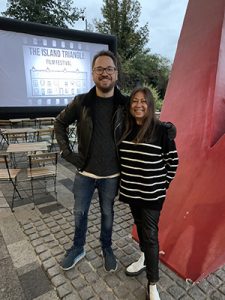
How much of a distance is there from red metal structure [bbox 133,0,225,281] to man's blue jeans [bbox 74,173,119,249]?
642 millimetres

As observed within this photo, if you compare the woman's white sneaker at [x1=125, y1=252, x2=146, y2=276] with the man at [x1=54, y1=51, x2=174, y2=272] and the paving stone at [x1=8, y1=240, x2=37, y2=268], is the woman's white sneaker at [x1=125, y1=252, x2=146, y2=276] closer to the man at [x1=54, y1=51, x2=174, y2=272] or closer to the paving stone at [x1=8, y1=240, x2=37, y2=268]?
the man at [x1=54, y1=51, x2=174, y2=272]

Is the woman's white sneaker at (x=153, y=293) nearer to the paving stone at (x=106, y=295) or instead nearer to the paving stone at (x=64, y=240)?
the paving stone at (x=106, y=295)

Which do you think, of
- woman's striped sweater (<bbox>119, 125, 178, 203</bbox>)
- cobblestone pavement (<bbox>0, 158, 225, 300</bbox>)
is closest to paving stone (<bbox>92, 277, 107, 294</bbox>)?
cobblestone pavement (<bbox>0, 158, 225, 300</bbox>)

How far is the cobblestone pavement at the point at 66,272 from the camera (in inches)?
86.3

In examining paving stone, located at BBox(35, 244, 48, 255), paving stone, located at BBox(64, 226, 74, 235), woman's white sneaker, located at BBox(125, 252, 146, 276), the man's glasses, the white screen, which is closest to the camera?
the man's glasses

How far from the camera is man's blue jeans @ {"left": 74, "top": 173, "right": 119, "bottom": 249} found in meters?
2.20

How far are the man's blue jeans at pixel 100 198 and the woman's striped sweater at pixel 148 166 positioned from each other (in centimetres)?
23

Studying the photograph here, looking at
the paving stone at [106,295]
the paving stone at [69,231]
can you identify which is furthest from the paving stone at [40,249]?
the paving stone at [106,295]

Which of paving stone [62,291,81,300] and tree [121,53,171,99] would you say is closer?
paving stone [62,291,81,300]

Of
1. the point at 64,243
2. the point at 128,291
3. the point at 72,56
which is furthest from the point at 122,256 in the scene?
the point at 72,56

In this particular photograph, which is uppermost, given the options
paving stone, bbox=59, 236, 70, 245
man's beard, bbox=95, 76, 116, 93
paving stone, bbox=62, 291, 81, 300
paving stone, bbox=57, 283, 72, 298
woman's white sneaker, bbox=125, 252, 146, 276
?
man's beard, bbox=95, 76, 116, 93

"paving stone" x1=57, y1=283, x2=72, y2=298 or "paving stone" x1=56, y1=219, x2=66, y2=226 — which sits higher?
"paving stone" x1=57, y1=283, x2=72, y2=298

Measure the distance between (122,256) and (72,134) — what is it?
5551 millimetres

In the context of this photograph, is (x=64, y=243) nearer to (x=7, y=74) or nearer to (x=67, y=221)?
(x=67, y=221)
